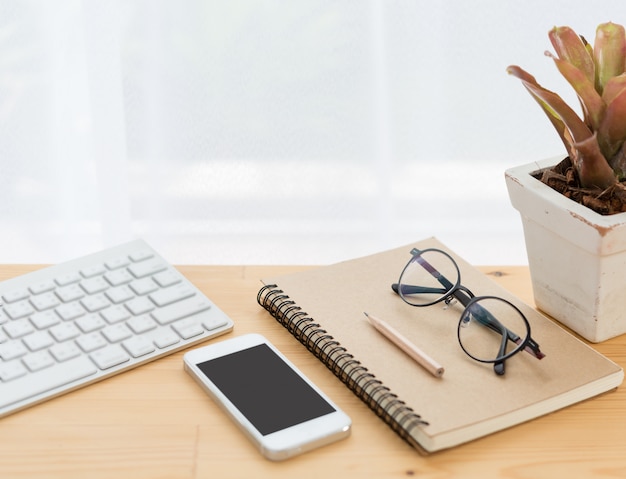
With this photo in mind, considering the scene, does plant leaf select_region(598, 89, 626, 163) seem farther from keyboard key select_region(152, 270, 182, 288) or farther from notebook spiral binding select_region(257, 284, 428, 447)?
keyboard key select_region(152, 270, 182, 288)

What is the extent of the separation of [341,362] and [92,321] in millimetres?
259

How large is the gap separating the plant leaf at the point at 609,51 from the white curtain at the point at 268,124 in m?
0.54

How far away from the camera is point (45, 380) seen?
0.81 m

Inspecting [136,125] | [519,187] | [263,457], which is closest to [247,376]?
[263,457]

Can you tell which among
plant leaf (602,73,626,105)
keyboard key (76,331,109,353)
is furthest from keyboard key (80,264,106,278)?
plant leaf (602,73,626,105)

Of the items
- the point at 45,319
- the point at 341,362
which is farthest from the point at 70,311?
the point at 341,362

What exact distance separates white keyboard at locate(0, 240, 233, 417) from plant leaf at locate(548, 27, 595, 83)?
1.42 ft

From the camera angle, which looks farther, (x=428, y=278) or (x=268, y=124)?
(x=268, y=124)

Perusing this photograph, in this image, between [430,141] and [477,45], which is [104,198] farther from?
[477,45]

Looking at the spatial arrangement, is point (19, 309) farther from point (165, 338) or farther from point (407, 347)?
point (407, 347)

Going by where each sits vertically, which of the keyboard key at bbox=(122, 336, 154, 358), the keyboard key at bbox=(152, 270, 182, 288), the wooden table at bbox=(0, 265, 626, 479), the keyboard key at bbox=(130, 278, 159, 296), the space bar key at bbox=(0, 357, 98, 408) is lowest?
the wooden table at bbox=(0, 265, 626, 479)

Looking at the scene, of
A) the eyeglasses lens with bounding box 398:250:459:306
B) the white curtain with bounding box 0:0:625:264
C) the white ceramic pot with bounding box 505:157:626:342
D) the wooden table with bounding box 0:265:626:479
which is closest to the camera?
the wooden table with bounding box 0:265:626:479

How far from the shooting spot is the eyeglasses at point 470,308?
2.68ft

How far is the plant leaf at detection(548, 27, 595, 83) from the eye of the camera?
0.84 m
